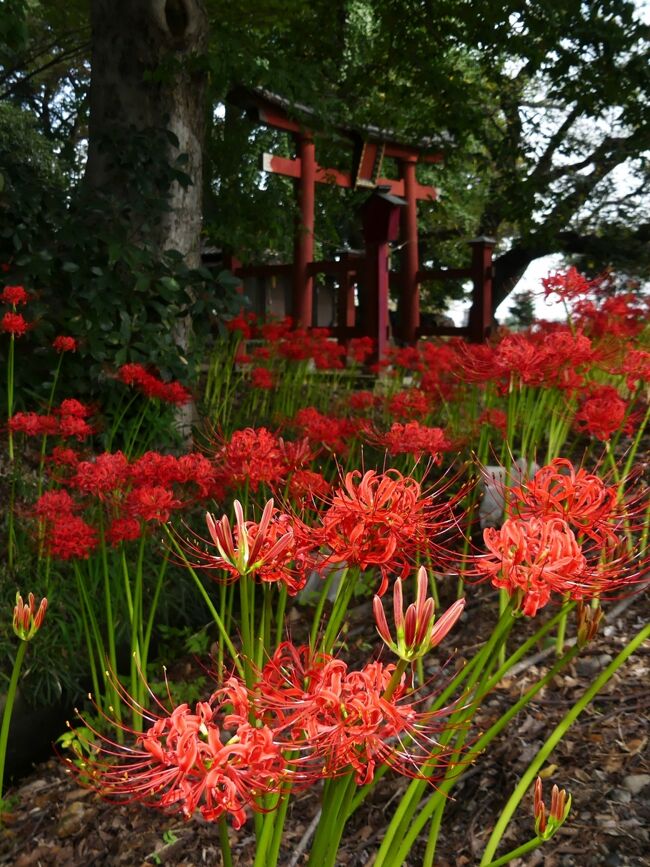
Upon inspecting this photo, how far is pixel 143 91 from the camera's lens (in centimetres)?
581

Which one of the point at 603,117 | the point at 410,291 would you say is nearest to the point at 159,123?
the point at 603,117

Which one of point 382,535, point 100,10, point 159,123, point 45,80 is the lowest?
point 382,535

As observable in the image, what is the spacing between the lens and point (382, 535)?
1244 mm

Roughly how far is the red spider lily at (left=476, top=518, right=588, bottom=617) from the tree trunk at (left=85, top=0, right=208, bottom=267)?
16.3ft

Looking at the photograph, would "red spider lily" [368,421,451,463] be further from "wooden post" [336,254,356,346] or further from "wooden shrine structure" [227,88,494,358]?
"wooden post" [336,254,356,346]

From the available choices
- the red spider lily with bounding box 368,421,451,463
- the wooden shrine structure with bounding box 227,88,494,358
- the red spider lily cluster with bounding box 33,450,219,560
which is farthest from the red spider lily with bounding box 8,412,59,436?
the wooden shrine structure with bounding box 227,88,494,358

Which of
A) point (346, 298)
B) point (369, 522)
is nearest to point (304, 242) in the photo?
point (346, 298)

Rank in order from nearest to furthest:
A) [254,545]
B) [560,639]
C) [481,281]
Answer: [254,545]
[560,639]
[481,281]

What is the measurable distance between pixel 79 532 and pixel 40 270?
2693mm

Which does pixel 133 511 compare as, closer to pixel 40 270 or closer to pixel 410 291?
pixel 40 270

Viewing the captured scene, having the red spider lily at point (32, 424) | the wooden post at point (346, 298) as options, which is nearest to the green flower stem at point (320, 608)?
the red spider lily at point (32, 424)

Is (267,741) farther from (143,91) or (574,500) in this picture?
(143,91)

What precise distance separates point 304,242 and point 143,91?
429cm

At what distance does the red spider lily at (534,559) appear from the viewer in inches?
41.6
